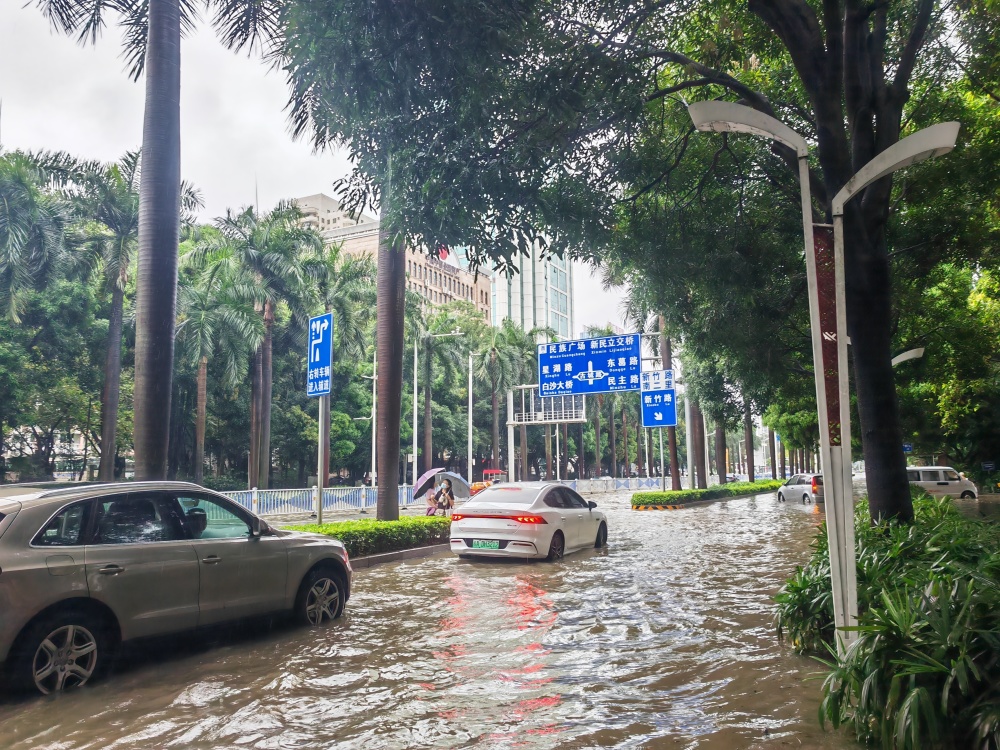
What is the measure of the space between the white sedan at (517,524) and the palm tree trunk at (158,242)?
17.5 ft

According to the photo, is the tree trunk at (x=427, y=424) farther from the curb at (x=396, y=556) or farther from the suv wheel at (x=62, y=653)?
the suv wheel at (x=62, y=653)

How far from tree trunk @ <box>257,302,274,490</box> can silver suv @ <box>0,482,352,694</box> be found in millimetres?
28677

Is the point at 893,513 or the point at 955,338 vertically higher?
the point at 955,338

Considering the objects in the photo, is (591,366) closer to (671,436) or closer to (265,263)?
(671,436)

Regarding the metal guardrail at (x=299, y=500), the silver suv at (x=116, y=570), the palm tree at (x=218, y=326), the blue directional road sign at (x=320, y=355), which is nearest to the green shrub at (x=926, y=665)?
the silver suv at (x=116, y=570)

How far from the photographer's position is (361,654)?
7.17m

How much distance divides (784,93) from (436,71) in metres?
7.46

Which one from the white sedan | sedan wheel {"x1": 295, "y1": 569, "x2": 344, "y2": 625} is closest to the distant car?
the white sedan

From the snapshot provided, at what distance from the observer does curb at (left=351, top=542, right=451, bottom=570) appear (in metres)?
13.4

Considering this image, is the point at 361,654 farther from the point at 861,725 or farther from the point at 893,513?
the point at 893,513

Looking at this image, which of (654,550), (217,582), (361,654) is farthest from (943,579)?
(654,550)

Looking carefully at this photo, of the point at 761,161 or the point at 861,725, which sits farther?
the point at 761,161

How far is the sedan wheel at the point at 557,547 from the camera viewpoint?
13.8 meters

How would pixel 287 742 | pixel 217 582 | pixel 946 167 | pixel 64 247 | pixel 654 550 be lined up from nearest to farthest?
pixel 287 742
pixel 217 582
pixel 946 167
pixel 654 550
pixel 64 247
